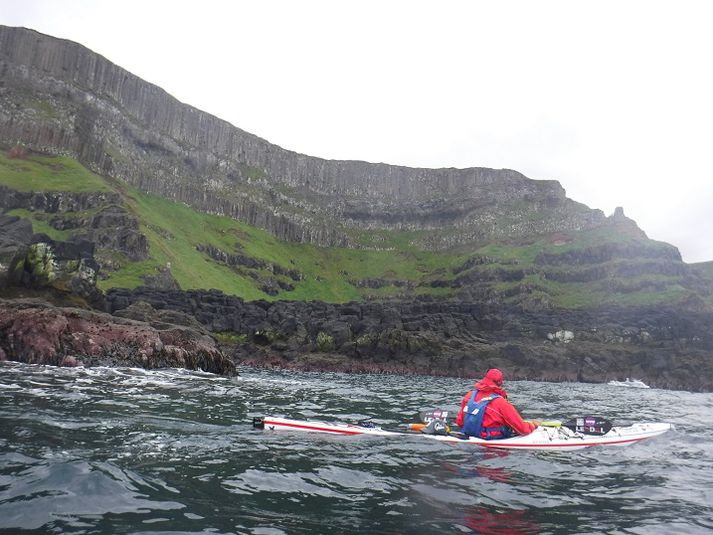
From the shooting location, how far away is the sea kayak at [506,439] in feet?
50.0

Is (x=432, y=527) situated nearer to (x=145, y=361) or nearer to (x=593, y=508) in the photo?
(x=593, y=508)

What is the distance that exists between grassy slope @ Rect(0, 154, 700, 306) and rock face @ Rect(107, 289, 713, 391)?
104 ft

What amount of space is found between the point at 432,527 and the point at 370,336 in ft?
214

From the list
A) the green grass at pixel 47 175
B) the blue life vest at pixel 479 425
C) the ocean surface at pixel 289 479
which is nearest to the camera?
the ocean surface at pixel 289 479

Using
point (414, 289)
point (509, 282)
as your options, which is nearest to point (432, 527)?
point (509, 282)

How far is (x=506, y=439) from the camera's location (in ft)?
50.0

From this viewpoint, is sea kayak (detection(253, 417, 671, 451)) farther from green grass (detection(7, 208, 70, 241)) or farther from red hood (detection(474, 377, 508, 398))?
green grass (detection(7, 208, 70, 241))

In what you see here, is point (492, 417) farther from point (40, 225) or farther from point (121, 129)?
point (121, 129)

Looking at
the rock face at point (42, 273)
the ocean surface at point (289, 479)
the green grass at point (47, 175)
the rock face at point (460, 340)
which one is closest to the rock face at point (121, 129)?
the green grass at point (47, 175)

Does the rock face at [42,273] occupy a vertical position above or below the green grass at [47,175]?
below

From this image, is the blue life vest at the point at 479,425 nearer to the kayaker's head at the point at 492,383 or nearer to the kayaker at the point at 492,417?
the kayaker at the point at 492,417

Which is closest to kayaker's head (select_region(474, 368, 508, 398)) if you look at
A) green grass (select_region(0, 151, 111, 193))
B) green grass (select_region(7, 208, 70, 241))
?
green grass (select_region(7, 208, 70, 241))

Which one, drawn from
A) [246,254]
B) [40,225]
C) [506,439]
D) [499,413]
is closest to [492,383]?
[499,413]

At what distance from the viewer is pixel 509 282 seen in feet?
→ 498
